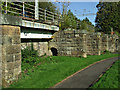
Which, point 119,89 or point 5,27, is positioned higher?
point 5,27

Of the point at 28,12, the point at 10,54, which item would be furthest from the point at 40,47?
the point at 10,54

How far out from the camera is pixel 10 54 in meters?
6.83

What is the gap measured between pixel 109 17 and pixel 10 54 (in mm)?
30514

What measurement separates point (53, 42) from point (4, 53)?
27.4ft

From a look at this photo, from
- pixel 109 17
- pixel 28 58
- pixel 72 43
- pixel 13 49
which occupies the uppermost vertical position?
pixel 109 17

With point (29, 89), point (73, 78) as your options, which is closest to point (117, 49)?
point (73, 78)

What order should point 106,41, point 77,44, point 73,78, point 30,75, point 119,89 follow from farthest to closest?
point 106,41 < point 77,44 < point 30,75 < point 73,78 < point 119,89

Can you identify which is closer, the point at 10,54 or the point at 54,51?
the point at 10,54

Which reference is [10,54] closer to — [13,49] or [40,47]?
[13,49]

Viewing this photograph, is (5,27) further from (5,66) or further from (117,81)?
(117,81)

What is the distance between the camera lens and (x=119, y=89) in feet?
17.2

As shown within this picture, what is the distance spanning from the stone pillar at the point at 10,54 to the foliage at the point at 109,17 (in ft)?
92.6

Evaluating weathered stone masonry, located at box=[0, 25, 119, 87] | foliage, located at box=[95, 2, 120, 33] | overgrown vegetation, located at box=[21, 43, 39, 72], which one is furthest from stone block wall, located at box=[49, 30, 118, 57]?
foliage, located at box=[95, 2, 120, 33]

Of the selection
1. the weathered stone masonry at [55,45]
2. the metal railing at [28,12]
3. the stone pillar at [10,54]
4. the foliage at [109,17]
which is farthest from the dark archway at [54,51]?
the foliage at [109,17]
